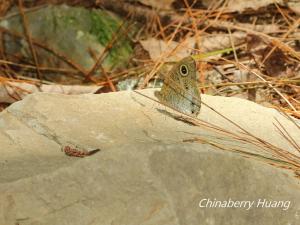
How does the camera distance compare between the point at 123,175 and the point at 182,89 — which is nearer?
the point at 123,175

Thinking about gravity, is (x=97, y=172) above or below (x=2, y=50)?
above

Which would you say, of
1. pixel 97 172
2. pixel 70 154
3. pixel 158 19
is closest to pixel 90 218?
pixel 97 172

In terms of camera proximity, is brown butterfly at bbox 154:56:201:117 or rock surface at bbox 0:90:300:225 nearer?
rock surface at bbox 0:90:300:225

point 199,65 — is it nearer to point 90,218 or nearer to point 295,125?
point 295,125
